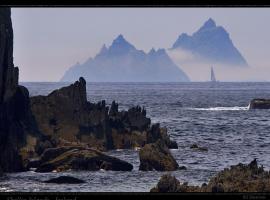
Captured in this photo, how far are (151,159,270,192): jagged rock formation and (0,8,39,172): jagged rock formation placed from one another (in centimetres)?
1420

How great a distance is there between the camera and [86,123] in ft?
184

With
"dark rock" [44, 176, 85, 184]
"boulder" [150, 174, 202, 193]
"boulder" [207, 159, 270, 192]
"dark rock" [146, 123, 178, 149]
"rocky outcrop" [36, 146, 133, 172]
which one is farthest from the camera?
"dark rock" [146, 123, 178, 149]

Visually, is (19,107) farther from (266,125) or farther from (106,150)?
(266,125)

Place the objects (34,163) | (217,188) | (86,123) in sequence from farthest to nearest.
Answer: (86,123), (34,163), (217,188)

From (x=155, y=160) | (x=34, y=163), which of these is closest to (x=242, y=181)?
(x=155, y=160)

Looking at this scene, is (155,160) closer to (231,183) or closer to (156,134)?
(231,183)

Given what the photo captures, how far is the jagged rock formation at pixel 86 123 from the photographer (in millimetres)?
53250

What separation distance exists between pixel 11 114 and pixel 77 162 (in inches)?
327

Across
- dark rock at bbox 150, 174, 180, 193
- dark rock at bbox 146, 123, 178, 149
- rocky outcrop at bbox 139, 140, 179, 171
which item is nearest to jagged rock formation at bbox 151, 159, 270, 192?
dark rock at bbox 150, 174, 180, 193

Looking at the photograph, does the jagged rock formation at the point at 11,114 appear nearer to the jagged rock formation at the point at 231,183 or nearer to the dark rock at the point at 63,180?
the dark rock at the point at 63,180

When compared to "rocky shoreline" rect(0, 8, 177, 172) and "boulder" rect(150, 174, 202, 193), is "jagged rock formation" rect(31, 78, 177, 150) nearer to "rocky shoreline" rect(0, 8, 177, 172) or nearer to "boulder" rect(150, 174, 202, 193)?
"rocky shoreline" rect(0, 8, 177, 172)

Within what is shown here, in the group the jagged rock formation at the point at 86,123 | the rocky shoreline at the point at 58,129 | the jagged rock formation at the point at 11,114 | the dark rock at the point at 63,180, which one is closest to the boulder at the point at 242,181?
the dark rock at the point at 63,180

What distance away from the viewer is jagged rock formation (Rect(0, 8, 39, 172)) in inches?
1516

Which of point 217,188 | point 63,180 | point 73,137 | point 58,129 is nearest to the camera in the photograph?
point 217,188
